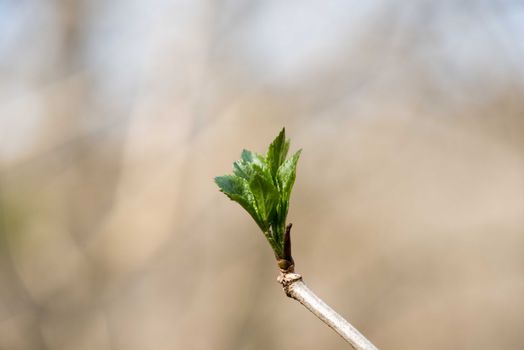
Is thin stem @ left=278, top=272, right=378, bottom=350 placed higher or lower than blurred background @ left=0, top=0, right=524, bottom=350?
lower

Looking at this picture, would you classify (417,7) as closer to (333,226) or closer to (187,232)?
(333,226)

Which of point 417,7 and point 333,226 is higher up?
point 417,7

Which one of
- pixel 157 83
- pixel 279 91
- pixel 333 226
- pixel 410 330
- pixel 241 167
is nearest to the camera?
pixel 241 167

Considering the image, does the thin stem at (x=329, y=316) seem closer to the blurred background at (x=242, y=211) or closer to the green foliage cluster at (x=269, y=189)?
the green foliage cluster at (x=269, y=189)

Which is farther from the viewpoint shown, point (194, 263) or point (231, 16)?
point (231, 16)

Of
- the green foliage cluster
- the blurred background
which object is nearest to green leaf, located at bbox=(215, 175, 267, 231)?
the green foliage cluster

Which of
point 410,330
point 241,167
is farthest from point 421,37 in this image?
point 241,167

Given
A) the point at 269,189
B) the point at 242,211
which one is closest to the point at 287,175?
the point at 269,189

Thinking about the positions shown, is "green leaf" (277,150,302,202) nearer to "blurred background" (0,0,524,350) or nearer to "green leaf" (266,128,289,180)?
"green leaf" (266,128,289,180)
